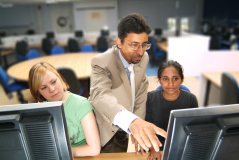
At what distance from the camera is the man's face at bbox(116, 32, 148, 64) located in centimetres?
96

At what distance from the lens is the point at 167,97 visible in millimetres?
1134

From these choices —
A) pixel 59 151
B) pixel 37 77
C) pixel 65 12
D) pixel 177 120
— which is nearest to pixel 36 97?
pixel 37 77

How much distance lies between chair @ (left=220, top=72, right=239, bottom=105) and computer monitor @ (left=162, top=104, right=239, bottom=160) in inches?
43.9

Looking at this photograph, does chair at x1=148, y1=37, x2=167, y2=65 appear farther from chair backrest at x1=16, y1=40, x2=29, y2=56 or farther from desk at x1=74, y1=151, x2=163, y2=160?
chair backrest at x1=16, y1=40, x2=29, y2=56

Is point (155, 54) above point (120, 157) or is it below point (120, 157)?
above

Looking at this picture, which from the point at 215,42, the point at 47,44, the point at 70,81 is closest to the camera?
the point at 70,81

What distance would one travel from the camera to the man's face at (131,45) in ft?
3.13

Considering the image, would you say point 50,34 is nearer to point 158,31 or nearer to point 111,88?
point 158,31

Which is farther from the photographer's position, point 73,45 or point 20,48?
point 73,45

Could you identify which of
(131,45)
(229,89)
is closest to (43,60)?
(131,45)

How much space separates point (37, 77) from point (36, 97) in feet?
0.43

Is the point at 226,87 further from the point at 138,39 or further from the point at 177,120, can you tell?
the point at 177,120

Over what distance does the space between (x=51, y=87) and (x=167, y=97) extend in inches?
27.6

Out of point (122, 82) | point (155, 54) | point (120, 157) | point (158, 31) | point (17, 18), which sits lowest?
point (120, 157)
